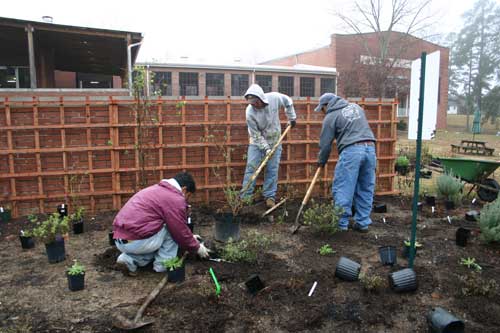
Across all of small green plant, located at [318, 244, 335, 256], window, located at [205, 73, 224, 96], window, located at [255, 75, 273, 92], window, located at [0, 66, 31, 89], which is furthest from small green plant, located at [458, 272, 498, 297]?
window, located at [255, 75, 273, 92]

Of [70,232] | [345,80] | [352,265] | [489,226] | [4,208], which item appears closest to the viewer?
[352,265]

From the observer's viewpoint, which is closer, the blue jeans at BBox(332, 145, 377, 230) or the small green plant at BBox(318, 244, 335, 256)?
the small green plant at BBox(318, 244, 335, 256)

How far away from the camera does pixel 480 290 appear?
292cm

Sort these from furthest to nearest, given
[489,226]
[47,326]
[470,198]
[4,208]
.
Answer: [470,198] → [4,208] → [489,226] → [47,326]

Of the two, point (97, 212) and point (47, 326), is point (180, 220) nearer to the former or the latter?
point (47, 326)

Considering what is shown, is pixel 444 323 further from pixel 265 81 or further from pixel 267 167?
pixel 265 81

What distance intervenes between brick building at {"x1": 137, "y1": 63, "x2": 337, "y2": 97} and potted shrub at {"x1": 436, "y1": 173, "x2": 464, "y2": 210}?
17482mm

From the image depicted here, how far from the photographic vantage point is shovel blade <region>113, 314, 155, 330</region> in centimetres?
243

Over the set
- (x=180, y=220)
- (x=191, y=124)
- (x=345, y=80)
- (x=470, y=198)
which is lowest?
(x=470, y=198)

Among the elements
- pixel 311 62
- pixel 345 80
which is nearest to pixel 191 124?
pixel 345 80

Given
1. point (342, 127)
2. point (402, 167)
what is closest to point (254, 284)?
point (342, 127)

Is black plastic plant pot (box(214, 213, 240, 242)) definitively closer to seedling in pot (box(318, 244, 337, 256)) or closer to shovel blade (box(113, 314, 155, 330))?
seedling in pot (box(318, 244, 337, 256))

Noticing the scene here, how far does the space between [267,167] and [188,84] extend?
59.9 feet

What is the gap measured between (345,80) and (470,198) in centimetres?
2011
